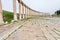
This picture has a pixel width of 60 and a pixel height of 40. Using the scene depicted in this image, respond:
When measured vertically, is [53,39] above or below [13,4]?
below

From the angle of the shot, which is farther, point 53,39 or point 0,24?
point 0,24

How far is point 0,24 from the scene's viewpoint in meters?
8.54

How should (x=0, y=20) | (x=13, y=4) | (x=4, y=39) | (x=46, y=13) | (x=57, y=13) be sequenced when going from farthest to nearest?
(x=46, y=13)
(x=57, y=13)
(x=13, y=4)
(x=0, y=20)
(x=4, y=39)

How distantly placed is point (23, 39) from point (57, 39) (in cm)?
99

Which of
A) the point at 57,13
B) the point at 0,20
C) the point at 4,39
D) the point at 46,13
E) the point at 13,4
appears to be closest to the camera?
the point at 4,39

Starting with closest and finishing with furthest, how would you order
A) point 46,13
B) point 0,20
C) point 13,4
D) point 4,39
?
1. point 4,39
2. point 0,20
3. point 13,4
4. point 46,13

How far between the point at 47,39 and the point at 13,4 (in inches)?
400

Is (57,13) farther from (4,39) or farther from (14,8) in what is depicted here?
(4,39)

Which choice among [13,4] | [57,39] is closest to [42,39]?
[57,39]

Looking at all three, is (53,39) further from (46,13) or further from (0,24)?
(46,13)

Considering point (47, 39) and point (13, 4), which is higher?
point (13, 4)

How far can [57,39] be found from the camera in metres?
4.55

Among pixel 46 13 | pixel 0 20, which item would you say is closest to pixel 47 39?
pixel 0 20

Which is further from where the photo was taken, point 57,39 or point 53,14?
point 53,14
